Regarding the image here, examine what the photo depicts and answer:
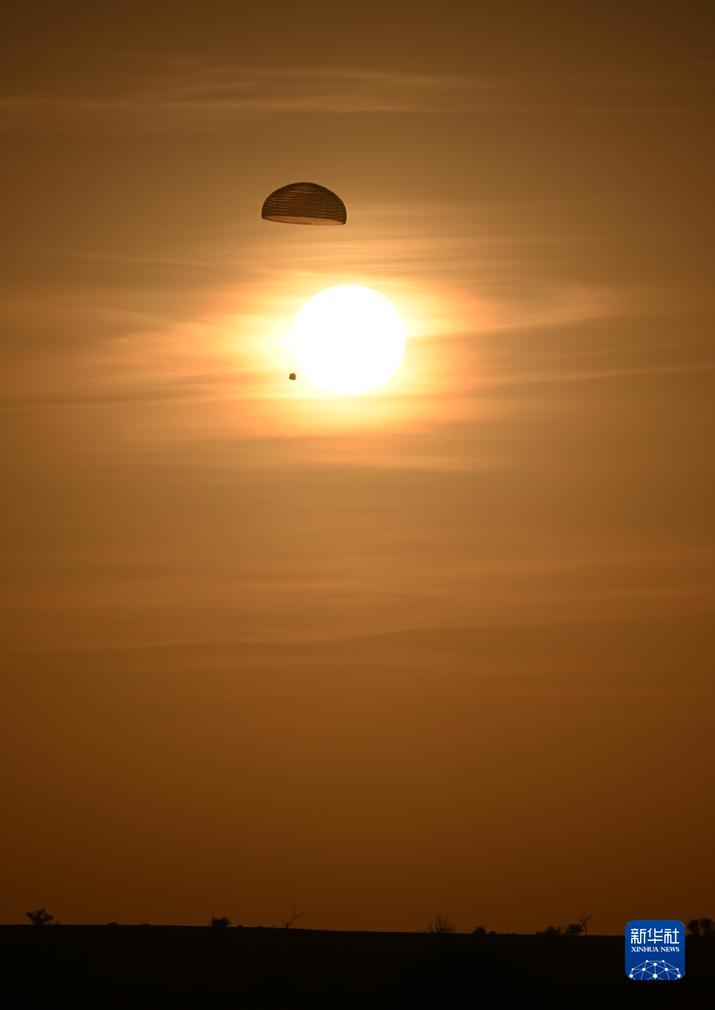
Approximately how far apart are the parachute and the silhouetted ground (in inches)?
799

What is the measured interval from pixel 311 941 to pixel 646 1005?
10998 millimetres

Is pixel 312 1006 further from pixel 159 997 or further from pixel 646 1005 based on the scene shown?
pixel 646 1005

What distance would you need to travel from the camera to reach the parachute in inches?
2452

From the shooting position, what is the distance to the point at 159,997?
54250 millimetres

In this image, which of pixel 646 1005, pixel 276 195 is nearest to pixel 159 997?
pixel 646 1005

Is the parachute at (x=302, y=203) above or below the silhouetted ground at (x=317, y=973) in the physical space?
above

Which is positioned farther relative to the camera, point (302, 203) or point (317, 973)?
point (302, 203)

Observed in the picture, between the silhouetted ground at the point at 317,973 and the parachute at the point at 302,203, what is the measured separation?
2029cm

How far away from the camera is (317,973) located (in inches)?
2248

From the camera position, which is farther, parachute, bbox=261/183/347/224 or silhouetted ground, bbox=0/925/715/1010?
parachute, bbox=261/183/347/224

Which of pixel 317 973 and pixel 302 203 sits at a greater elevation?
pixel 302 203

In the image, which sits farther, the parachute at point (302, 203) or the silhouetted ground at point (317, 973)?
the parachute at point (302, 203)

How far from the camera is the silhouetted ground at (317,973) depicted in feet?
179

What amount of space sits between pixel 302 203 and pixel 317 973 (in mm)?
21347
